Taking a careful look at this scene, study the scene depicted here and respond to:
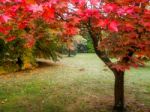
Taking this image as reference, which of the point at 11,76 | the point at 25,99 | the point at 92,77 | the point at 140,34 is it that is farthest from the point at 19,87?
the point at 140,34

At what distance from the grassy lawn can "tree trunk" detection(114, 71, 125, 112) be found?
1.07 ft

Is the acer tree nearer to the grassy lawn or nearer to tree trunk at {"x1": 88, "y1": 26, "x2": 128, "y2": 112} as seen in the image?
tree trunk at {"x1": 88, "y1": 26, "x2": 128, "y2": 112}

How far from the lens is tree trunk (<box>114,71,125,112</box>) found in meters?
7.95

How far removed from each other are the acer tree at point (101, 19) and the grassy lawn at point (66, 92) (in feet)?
7.19

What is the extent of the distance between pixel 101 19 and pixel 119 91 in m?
3.29

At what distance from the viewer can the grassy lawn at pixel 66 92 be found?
880 centimetres

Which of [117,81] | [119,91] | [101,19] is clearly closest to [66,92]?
[119,91]

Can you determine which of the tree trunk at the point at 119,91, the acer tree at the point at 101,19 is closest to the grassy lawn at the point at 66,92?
the tree trunk at the point at 119,91

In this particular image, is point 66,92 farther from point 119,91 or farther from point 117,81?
point 117,81

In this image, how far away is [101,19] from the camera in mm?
5293

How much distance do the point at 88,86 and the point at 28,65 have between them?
5.18 meters

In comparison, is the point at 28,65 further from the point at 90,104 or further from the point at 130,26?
the point at 130,26

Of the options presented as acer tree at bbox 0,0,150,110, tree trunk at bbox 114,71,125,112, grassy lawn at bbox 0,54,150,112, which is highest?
acer tree at bbox 0,0,150,110

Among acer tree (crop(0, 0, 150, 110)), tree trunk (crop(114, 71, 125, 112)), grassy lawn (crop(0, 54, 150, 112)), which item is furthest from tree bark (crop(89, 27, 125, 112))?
grassy lawn (crop(0, 54, 150, 112))
